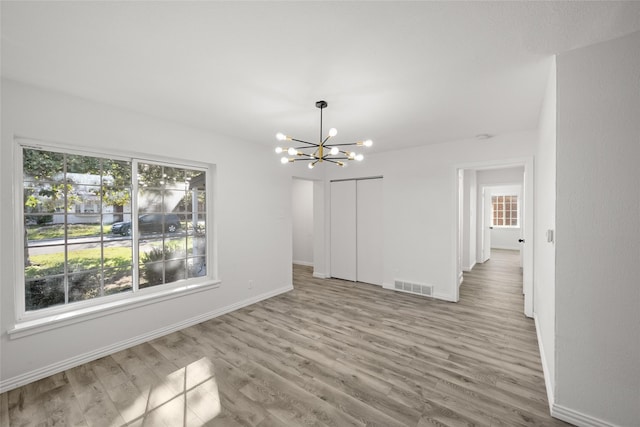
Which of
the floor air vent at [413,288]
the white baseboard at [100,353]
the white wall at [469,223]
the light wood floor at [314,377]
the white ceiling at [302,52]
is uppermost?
the white ceiling at [302,52]

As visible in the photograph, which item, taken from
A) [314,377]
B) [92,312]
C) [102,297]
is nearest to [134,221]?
[102,297]

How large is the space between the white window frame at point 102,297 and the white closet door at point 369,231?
2834 millimetres

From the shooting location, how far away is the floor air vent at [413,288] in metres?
4.42

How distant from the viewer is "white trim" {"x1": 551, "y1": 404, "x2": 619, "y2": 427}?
5.51 ft

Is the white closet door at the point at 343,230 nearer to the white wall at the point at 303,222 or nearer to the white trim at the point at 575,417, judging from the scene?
the white wall at the point at 303,222

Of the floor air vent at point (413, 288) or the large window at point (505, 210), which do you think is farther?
the large window at point (505, 210)

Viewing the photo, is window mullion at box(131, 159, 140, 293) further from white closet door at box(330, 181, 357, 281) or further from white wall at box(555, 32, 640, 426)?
white wall at box(555, 32, 640, 426)

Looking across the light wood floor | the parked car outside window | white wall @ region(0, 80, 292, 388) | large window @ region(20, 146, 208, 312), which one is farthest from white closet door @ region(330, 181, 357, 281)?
the parked car outside window

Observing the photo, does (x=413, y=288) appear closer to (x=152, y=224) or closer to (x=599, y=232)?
(x=599, y=232)

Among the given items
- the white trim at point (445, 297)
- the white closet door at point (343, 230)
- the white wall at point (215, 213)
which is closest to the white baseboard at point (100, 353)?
the white wall at point (215, 213)

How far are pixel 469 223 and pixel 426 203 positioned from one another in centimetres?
244

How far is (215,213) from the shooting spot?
366 centimetres

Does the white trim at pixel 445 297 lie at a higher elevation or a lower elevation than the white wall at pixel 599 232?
lower

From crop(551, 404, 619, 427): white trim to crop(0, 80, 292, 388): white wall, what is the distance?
141 inches
